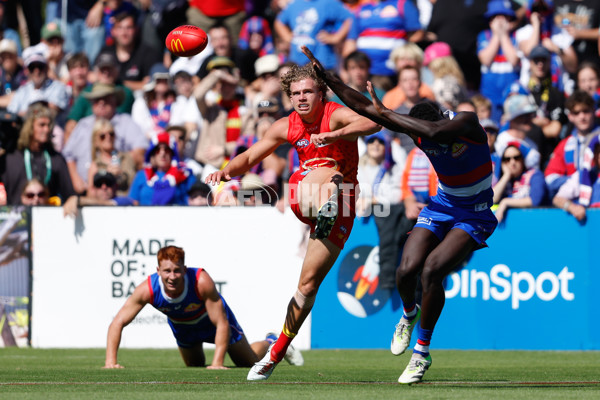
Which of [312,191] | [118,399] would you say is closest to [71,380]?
[118,399]

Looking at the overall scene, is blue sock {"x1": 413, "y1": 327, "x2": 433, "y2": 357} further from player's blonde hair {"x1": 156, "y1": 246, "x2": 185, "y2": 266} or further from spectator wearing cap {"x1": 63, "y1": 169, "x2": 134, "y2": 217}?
spectator wearing cap {"x1": 63, "y1": 169, "x2": 134, "y2": 217}

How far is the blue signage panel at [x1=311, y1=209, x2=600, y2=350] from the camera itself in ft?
44.8

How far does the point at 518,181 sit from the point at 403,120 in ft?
19.0

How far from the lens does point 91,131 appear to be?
1655 centimetres

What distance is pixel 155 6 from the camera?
19.7 metres

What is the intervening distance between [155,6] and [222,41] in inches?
103

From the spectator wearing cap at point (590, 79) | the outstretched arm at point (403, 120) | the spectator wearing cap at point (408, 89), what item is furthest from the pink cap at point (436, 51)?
the outstretched arm at point (403, 120)

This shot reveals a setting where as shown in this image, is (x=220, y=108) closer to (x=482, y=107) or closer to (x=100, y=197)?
(x=100, y=197)

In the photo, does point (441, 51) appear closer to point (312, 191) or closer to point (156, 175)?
point (156, 175)

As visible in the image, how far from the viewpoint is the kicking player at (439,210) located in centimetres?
889

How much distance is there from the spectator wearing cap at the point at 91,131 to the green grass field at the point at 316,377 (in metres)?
3.15

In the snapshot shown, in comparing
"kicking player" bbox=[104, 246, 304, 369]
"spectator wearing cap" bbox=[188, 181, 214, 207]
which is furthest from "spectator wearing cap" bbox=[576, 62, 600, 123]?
"kicking player" bbox=[104, 246, 304, 369]

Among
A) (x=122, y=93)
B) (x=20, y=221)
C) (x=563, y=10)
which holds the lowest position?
(x=20, y=221)

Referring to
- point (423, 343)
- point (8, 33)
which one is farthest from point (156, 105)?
point (423, 343)
